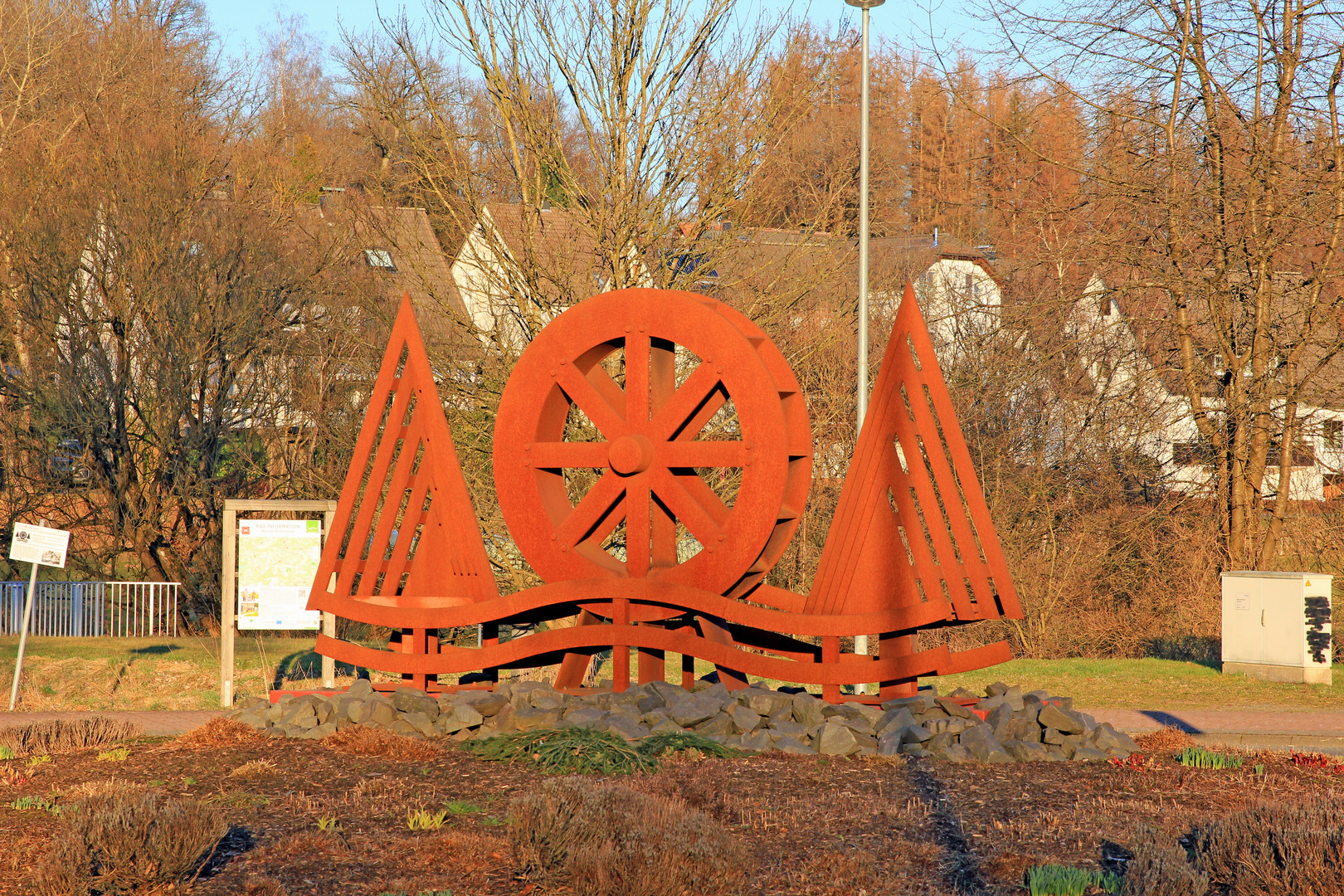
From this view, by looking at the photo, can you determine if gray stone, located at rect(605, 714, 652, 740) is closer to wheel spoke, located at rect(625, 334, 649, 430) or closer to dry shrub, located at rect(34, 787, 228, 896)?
wheel spoke, located at rect(625, 334, 649, 430)

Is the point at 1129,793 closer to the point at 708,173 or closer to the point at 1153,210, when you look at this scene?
the point at 708,173

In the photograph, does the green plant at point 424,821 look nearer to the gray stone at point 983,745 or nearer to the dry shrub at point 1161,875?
the dry shrub at point 1161,875

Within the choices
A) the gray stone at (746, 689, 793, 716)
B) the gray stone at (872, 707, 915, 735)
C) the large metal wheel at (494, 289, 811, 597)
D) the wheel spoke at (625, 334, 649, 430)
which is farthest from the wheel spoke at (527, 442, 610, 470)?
the gray stone at (872, 707, 915, 735)

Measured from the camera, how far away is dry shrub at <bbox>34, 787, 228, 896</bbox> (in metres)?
5.03

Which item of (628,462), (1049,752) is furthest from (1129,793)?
(628,462)

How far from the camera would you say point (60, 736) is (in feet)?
29.5

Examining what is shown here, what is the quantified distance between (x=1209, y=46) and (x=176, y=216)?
16608 mm

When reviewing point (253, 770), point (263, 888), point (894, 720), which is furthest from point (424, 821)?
point (894, 720)

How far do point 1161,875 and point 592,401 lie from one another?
5805 millimetres

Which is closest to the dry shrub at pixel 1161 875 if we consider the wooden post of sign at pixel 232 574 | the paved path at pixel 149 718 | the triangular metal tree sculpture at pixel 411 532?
the triangular metal tree sculpture at pixel 411 532

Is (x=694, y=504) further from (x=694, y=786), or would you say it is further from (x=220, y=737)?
(x=220, y=737)

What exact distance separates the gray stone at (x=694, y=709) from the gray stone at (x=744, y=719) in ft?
0.44

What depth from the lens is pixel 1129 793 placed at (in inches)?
285

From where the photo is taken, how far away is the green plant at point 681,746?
805 cm
